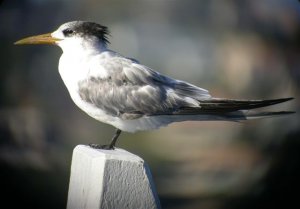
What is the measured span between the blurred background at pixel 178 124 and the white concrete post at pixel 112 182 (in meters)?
0.43

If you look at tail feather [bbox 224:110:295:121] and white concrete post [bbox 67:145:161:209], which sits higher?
tail feather [bbox 224:110:295:121]

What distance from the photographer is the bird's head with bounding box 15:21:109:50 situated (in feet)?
9.66

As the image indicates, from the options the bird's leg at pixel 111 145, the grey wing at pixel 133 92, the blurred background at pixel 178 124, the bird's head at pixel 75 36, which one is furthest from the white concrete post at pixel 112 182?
the bird's head at pixel 75 36

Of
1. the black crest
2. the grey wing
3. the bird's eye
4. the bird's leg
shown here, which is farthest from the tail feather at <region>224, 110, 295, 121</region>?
the bird's eye

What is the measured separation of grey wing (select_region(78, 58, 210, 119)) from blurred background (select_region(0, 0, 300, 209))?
17 centimetres

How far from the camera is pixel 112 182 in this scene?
8.19ft

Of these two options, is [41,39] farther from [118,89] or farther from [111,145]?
[111,145]

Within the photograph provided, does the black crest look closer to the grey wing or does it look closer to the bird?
the bird

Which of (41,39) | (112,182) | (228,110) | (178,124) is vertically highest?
(41,39)

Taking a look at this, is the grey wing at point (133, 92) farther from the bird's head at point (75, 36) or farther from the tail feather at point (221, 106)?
the bird's head at point (75, 36)

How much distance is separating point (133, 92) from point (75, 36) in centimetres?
→ 37

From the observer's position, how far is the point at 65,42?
295 cm

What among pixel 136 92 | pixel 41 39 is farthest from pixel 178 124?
pixel 41 39

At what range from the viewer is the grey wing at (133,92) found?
290 cm
